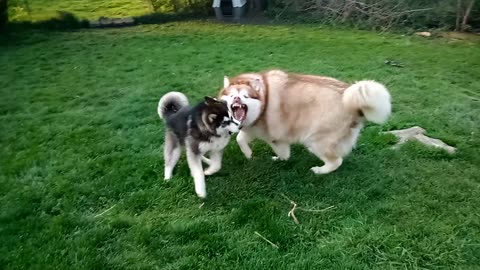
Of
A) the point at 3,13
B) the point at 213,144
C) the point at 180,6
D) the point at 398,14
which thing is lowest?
the point at 213,144

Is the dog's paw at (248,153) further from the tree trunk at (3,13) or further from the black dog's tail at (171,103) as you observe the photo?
the tree trunk at (3,13)

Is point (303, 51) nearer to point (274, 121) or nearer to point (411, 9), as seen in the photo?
point (411, 9)

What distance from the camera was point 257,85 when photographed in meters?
3.39

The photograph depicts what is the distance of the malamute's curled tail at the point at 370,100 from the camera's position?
304 cm

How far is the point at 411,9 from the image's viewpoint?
340 inches

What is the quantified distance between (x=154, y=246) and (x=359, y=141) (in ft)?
6.77

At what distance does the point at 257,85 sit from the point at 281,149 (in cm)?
55

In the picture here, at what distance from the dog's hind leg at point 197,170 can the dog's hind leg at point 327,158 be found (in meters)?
0.83

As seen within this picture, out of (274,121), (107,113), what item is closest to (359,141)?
(274,121)

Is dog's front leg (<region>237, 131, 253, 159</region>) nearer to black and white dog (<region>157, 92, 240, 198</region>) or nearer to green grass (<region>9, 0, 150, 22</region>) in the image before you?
black and white dog (<region>157, 92, 240, 198</region>)

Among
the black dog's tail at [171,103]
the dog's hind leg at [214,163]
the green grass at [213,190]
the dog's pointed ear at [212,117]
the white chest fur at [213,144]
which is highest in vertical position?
the dog's pointed ear at [212,117]

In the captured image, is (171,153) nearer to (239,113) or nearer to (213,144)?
(213,144)

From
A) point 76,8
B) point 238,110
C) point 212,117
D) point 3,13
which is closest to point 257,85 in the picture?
point 238,110

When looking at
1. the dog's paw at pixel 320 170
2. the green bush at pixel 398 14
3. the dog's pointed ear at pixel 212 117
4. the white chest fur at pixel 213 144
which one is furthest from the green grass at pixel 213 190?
the green bush at pixel 398 14
